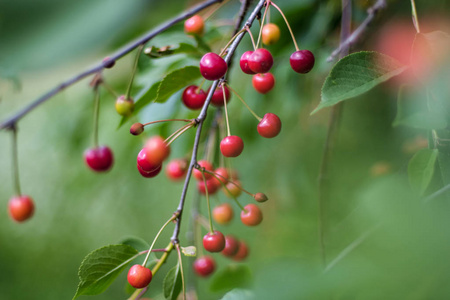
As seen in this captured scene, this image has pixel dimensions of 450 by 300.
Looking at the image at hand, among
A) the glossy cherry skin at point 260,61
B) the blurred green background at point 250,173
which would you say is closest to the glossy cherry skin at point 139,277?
the blurred green background at point 250,173

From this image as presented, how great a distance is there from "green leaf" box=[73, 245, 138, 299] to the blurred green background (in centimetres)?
20

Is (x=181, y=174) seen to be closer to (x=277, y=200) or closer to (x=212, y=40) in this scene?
(x=212, y=40)

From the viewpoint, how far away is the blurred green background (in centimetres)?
28

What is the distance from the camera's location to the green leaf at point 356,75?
0.42 meters

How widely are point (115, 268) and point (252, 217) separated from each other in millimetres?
196

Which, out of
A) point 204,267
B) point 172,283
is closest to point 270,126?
point 172,283

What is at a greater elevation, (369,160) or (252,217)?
(369,160)

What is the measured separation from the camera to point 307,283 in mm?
286

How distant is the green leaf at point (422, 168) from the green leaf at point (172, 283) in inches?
12.1

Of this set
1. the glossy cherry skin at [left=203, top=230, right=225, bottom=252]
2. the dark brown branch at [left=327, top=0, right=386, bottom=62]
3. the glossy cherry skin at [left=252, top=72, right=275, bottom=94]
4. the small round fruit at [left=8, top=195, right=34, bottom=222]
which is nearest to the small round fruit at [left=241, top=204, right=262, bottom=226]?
the glossy cherry skin at [left=203, top=230, right=225, bottom=252]

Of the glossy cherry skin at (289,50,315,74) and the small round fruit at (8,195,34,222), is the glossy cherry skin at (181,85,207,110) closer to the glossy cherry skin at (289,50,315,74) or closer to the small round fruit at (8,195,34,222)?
the glossy cherry skin at (289,50,315,74)

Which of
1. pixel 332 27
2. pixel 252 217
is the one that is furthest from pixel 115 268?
pixel 332 27

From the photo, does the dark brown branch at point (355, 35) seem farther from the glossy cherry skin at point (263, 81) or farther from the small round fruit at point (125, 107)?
the small round fruit at point (125, 107)

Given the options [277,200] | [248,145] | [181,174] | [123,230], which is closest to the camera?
[181,174]
